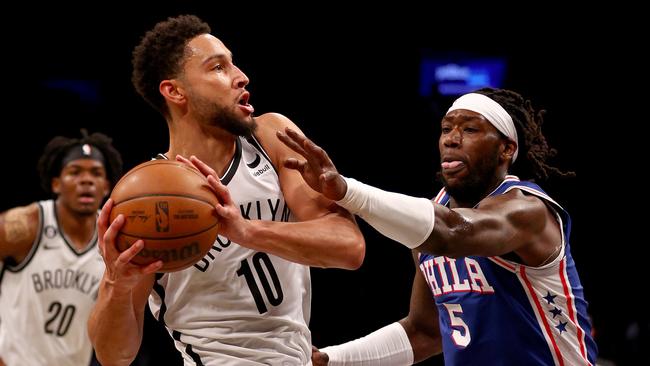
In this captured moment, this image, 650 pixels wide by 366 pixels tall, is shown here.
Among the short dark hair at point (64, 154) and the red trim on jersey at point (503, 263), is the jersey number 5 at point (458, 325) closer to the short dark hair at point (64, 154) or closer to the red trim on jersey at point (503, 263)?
the red trim on jersey at point (503, 263)

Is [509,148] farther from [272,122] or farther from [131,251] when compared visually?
[131,251]

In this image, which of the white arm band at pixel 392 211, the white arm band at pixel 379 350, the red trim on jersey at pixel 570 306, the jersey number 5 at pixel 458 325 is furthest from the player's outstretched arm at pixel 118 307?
the red trim on jersey at pixel 570 306

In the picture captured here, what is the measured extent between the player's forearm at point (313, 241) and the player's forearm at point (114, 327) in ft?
1.93

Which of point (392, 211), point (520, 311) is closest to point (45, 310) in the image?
point (520, 311)

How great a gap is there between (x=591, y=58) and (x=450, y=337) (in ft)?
24.8

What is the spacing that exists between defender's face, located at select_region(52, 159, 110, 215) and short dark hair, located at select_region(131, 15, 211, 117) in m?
2.55

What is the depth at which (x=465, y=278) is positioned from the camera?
132 inches

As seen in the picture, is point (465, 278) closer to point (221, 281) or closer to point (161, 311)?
point (221, 281)

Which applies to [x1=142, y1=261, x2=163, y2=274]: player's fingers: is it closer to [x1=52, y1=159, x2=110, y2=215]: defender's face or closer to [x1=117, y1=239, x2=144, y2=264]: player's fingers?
[x1=117, y1=239, x2=144, y2=264]: player's fingers

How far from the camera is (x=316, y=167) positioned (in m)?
2.67

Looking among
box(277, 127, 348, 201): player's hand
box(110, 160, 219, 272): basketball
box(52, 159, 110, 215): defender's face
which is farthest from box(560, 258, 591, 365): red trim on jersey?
box(52, 159, 110, 215): defender's face

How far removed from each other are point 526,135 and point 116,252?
1896 mm

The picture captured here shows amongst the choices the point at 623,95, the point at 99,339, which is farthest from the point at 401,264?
the point at 99,339

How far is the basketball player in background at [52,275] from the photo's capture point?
5.54 metres
